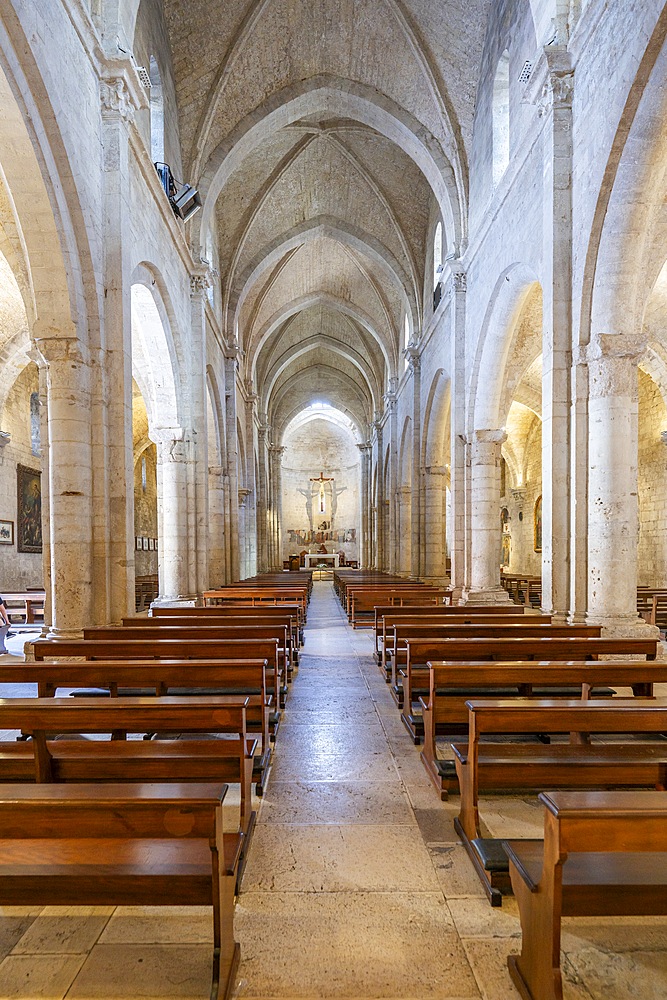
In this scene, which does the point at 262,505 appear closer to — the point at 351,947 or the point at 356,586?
the point at 356,586

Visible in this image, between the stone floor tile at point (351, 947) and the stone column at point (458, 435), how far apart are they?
10826mm

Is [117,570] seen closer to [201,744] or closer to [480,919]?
[201,744]

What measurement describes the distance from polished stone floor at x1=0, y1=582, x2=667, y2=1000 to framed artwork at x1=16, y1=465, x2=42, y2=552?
15.6 meters

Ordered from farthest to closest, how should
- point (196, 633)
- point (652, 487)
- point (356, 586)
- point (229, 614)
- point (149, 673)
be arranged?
point (652, 487) → point (356, 586) → point (229, 614) → point (196, 633) → point (149, 673)

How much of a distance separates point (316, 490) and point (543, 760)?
140ft

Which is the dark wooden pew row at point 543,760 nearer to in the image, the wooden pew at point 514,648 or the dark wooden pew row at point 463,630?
the wooden pew at point 514,648

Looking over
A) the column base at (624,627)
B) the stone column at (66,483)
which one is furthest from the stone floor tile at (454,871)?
the stone column at (66,483)

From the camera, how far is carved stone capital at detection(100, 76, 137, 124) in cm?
813

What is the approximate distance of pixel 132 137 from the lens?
8812 millimetres

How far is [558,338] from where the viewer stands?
8.18 metres

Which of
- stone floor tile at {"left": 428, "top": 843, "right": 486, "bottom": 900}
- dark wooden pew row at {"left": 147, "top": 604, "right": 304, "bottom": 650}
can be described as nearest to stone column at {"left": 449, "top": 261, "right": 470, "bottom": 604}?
dark wooden pew row at {"left": 147, "top": 604, "right": 304, "bottom": 650}

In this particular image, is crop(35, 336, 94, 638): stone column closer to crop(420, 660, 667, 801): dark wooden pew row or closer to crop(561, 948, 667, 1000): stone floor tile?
crop(420, 660, 667, 801): dark wooden pew row

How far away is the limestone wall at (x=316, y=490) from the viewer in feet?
147

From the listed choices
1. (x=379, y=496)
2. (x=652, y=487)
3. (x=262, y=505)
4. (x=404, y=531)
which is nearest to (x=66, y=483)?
(x=652, y=487)
